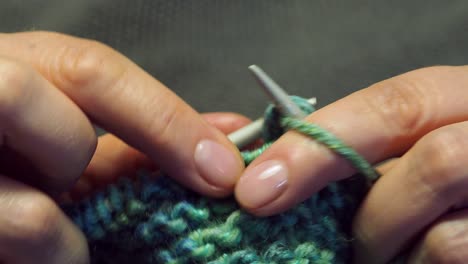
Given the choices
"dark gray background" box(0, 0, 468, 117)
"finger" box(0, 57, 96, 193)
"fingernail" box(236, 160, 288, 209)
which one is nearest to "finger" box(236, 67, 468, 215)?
"fingernail" box(236, 160, 288, 209)

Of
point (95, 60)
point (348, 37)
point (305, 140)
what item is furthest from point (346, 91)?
point (95, 60)

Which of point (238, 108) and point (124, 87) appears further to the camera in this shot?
point (238, 108)

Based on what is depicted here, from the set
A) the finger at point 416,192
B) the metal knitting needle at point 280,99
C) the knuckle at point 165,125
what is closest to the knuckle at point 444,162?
the finger at point 416,192

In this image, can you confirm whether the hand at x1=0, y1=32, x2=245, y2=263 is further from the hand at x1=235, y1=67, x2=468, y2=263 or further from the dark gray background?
the dark gray background

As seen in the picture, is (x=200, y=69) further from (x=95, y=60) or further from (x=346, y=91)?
(x=95, y=60)

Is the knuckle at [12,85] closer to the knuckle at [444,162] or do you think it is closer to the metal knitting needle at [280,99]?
the metal knitting needle at [280,99]

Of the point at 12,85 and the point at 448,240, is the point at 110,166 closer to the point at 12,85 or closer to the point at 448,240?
the point at 12,85

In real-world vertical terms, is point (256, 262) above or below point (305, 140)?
below
